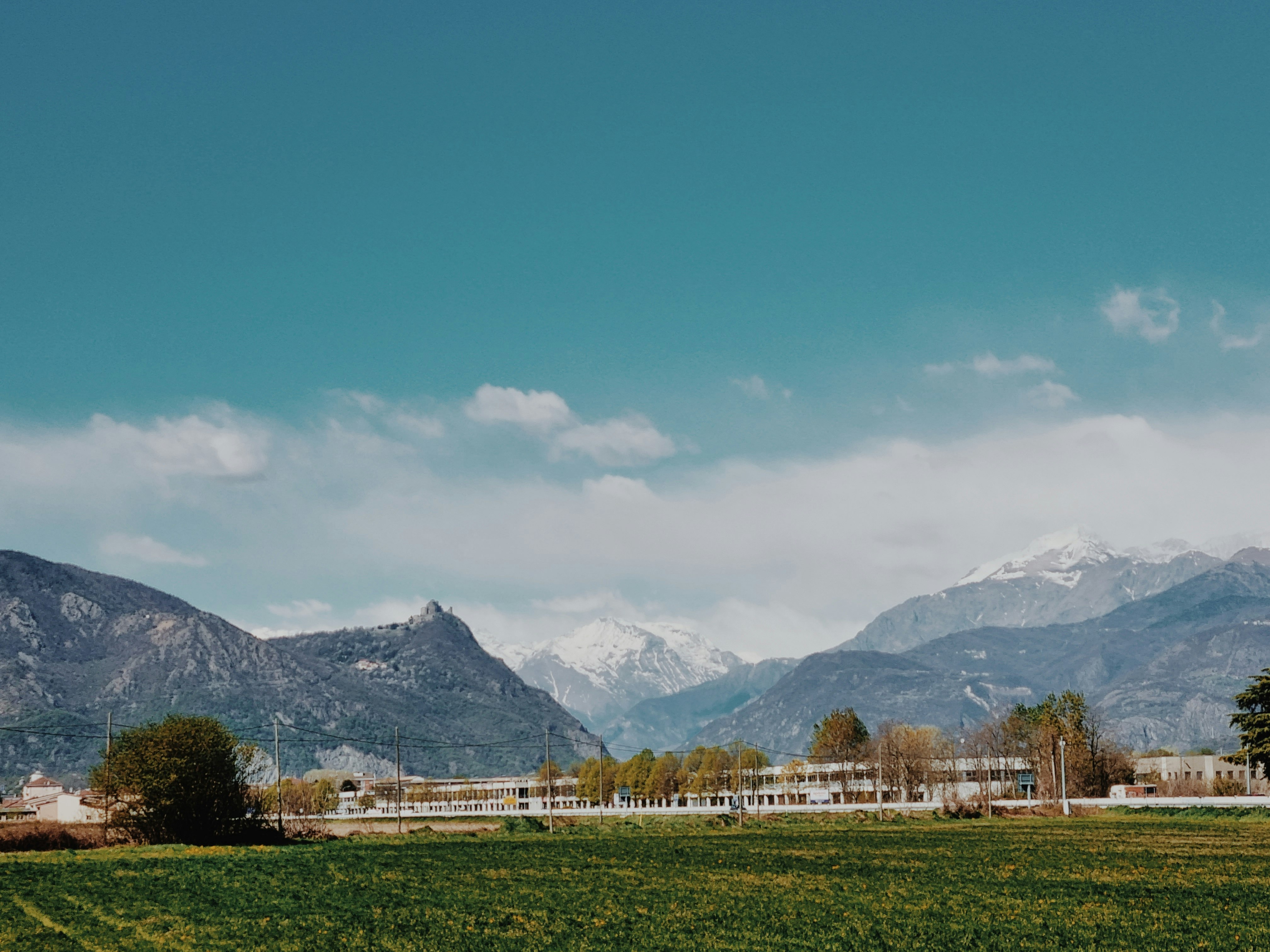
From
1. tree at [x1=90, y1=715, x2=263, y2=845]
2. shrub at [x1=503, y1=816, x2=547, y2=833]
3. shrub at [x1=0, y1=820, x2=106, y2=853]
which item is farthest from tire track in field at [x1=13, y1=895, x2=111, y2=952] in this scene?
shrub at [x1=503, y1=816, x2=547, y2=833]

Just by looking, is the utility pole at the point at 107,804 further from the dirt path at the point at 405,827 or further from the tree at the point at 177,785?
the dirt path at the point at 405,827

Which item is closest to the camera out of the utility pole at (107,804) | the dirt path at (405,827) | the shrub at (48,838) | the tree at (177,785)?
the tree at (177,785)

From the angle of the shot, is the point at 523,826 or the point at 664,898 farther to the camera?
the point at 523,826

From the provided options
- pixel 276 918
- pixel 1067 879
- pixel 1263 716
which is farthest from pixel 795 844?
pixel 1263 716

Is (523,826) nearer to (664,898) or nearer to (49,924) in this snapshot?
(664,898)

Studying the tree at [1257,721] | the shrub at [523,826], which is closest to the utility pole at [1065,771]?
the tree at [1257,721]

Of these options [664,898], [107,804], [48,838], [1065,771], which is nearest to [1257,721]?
[1065,771]

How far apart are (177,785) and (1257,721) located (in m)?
95.0

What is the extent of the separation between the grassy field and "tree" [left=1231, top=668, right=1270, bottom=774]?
156ft

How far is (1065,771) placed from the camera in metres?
152

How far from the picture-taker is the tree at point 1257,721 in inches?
4434

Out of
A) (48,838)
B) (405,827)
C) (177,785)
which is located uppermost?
(177,785)

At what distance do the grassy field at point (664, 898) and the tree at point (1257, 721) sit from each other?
1867 inches

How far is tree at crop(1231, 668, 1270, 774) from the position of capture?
11262cm
